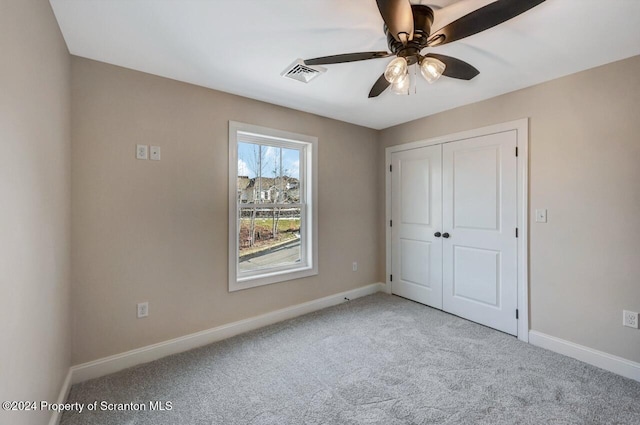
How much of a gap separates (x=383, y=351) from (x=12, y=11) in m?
2.97

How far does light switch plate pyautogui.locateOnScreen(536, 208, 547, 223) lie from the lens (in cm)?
251

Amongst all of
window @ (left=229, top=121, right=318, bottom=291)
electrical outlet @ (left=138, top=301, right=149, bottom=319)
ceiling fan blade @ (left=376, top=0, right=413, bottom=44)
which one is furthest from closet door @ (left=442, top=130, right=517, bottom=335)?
electrical outlet @ (left=138, top=301, right=149, bottom=319)

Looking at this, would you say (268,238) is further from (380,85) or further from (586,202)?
(586,202)

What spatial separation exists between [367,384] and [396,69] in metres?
2.09

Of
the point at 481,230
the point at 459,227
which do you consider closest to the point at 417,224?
the point at 459,227

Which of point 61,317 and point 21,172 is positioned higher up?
point 21,172

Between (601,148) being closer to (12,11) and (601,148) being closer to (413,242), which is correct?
(413,242)

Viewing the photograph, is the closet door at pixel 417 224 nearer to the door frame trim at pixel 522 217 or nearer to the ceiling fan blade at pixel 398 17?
the door frame trim at pixel 522 217

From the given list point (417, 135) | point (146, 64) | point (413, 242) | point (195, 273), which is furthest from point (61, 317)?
point (417, 135)

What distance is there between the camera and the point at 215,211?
263 cm

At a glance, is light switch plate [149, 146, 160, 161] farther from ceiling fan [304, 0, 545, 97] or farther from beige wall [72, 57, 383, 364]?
ceiling fan [304, 0, 545, 97]

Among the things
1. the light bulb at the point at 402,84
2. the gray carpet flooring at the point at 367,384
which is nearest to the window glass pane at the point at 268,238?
the gray carpet flooring at the point at 367,384

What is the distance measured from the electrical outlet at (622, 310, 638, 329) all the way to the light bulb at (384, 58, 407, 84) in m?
2.44

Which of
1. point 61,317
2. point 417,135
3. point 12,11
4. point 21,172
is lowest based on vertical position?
point 61,317
